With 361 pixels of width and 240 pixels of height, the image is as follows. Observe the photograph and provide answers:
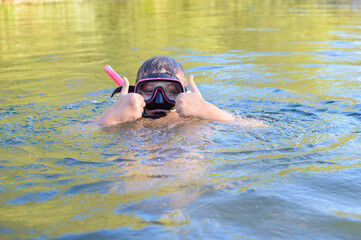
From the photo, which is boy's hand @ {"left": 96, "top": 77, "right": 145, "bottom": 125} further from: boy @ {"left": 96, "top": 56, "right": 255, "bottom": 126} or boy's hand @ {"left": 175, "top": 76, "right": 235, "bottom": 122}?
boy's hand @ {"left": 175, "top": 76, "right": 235, "bottom": 122}

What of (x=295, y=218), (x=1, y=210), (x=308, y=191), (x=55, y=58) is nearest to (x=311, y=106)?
(x=308, y=191)

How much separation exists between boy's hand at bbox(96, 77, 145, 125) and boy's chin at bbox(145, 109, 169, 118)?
0.68 feet

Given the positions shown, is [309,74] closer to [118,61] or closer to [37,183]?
[118,61]

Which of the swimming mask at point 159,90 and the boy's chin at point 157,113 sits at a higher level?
the swimming mask at point 159,90

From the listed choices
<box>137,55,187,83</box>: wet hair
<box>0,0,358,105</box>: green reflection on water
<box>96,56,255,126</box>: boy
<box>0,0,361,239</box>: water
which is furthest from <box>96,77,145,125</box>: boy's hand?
<box>0,0,358,105</box>: green reflection on water

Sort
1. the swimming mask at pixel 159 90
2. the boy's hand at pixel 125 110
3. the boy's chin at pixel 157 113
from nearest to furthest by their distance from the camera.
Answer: the boy's hand at pixel 125 110 → the swimming mask at pixel 159 90 → the boy's chin at pixel 157 113

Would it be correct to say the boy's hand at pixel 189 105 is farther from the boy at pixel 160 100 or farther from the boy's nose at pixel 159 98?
the boy's nose at pixel 159 98

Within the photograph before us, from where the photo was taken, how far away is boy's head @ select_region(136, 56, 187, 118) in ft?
11.8

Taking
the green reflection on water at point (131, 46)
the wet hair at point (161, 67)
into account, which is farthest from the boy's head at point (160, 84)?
the green reflection on water at point (131, 46)

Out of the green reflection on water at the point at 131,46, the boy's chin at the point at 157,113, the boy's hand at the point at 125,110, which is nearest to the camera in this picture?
the boy's hand at the point at 125,110

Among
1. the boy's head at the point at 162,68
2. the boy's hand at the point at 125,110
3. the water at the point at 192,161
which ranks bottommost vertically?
the water at the point at 192,161

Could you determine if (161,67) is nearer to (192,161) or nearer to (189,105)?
(189,105)

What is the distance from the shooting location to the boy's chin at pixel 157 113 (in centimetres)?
372

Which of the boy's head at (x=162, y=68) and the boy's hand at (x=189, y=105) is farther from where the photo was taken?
the boy's head at (x=162, y=68)
